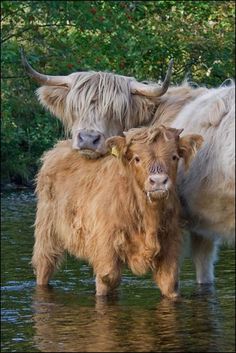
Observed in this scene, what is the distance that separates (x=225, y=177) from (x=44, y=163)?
2.51m

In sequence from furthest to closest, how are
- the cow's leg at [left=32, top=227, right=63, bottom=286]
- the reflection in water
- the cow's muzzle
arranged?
the cow's leg at [left=32, top=227, right=63, bottom=286] < the cow's muzzle < the reflection in water

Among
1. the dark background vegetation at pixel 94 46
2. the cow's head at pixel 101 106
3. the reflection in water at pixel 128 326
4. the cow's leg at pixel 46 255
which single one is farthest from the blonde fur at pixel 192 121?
the dark background vegetation at pixel 94 46

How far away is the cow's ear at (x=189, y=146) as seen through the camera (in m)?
7.42

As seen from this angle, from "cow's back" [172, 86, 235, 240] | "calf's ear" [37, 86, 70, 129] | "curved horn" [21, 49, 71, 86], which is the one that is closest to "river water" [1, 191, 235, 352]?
"cow's back" [172, 86, 235, 240]

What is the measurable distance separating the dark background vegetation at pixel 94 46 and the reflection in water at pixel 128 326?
9562mm

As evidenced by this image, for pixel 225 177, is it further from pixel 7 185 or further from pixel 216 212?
pixel 7 185

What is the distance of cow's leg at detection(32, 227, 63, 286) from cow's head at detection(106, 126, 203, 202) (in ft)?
6.08

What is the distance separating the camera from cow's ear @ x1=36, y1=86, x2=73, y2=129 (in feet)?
29.0

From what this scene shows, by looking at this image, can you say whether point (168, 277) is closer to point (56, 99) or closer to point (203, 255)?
point (203, 255)

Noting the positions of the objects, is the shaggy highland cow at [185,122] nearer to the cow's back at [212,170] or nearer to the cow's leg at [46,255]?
the cow's back at [212,170]

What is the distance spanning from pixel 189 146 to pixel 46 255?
2368 mm

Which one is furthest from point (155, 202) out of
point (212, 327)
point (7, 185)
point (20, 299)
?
point (7, 185)

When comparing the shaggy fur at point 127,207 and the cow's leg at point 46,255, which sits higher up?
the shaggy fur at point 127,207

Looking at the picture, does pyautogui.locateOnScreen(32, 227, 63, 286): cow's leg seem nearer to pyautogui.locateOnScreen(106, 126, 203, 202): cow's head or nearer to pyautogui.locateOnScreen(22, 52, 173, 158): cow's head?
pyautogui.locateOnScreen(22, 52, 173, 158): cow's head
